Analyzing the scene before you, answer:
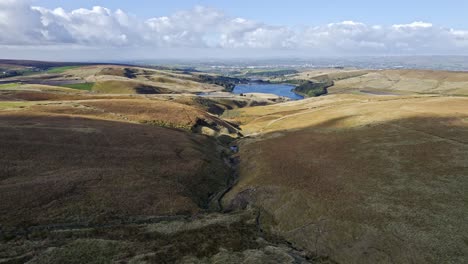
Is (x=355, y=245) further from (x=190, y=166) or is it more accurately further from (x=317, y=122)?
(x=317, y=122)

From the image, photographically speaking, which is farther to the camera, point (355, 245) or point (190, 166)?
point (190, 166)

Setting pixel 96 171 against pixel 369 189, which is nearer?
pixel 369 189

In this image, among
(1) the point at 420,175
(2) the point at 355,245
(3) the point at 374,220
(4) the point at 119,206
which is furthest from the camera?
(1) the point at 420,175

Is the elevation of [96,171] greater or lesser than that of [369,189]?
greater

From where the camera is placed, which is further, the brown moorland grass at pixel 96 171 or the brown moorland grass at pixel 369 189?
the brown moorland grass at pixel 96 171

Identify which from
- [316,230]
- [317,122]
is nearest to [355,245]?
[316,230]

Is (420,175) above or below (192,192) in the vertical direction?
above

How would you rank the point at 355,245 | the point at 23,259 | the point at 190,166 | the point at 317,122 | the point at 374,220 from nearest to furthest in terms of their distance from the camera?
the point at 23,259
the point at 355,245
the point at 374,220
the point at 190,166
the point at 317,122

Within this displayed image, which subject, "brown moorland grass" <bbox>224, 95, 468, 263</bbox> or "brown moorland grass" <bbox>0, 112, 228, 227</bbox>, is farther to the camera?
"brown moorland grass" <bbox>0, 112, 228, 227</bbox>
